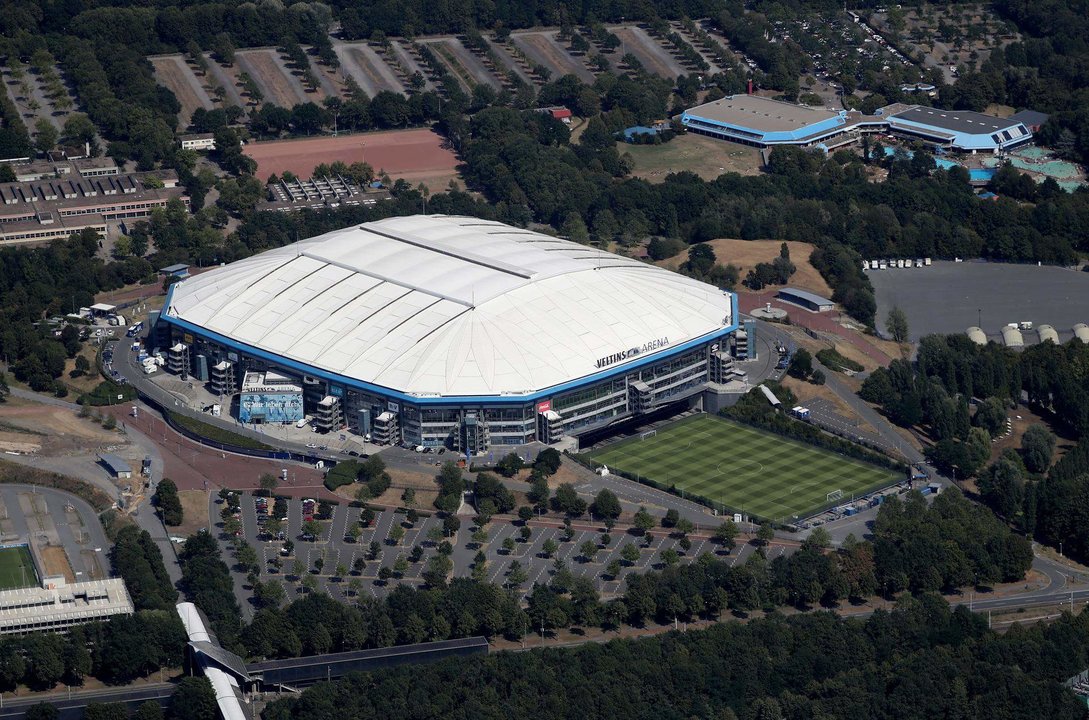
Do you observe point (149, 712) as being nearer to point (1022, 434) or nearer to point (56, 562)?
point (56, 562)

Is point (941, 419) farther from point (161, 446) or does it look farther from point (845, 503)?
point (161, 446)

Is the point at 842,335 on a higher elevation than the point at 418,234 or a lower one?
lower

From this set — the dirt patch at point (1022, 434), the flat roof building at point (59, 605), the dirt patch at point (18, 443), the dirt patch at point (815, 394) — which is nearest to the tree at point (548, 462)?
the dirt patch at point (815, 394)

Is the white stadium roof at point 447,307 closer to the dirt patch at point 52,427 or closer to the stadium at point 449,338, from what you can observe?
the stadium at point 449,338

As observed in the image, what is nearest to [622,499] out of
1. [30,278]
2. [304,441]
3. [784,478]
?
[784,478]

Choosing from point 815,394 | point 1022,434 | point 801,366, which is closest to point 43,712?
point 815,394

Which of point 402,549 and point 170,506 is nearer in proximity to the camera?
point 402,549

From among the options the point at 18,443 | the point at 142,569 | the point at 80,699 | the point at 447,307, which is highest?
the point at 447,307
